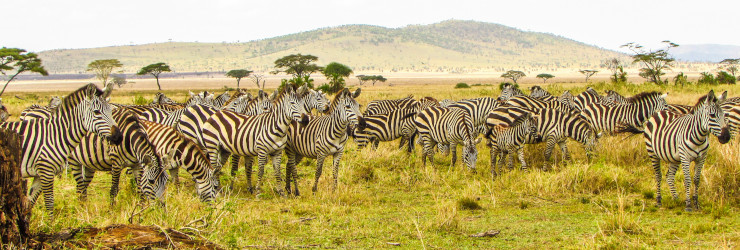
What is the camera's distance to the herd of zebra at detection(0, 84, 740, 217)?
6.41 meters

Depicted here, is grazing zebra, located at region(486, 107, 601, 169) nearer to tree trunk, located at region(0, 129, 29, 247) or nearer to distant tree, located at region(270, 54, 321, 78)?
tree trunk, located at region(0, 129, 29, 247)

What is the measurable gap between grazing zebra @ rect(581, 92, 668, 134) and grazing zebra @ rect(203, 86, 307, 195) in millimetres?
7191

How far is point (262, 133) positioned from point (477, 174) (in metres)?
4.19

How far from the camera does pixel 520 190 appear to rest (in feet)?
28.7

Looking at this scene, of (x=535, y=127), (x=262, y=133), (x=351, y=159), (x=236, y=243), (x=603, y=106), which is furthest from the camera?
(x=603, y=106)

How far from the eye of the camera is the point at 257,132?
A: 8508 millimetres

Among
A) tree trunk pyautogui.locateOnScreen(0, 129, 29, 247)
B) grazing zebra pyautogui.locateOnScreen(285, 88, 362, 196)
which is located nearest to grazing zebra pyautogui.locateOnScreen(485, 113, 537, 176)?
grazing zebra pyautogui.locateOnScreen(285, 88, 362, 196)

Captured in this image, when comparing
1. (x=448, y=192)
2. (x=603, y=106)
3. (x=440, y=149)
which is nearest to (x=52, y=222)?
(x=448, y=192)

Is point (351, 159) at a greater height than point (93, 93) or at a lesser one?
lesser

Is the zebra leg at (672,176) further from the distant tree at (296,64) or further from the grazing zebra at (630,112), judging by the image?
the distant tree at (296,64)

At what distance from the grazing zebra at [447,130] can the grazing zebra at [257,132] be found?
10.9ft

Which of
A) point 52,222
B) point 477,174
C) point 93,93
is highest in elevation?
point 93,93

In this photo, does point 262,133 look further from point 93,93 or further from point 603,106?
point 603,106

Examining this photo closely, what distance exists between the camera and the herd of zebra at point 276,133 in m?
6.41
